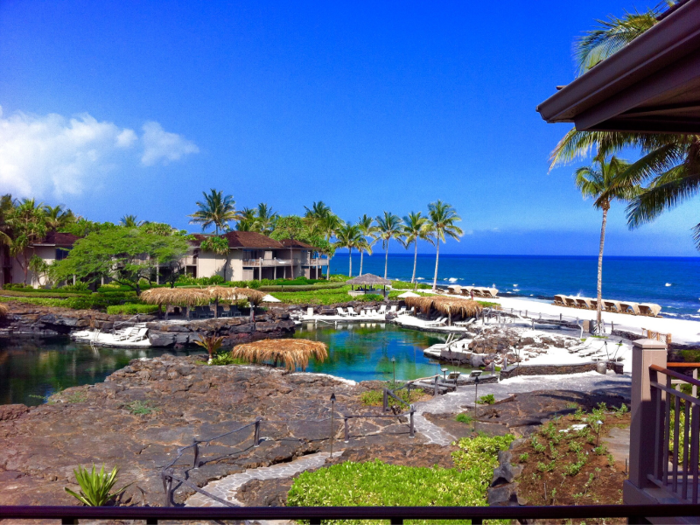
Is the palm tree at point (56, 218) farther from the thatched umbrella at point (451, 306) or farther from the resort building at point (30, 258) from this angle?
the thatched umbrella at point (451, 306)

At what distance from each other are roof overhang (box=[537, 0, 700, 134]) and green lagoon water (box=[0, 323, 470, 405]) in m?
18.9

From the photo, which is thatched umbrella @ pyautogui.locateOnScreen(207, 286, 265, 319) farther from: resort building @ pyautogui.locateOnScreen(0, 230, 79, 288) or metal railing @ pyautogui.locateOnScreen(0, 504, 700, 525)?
metal railing @ pyautogui.locateOnScreen(0, 504, 700, 525)

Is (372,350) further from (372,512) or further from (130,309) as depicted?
(372,512)

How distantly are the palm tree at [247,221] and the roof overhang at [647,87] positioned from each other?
6695 cm

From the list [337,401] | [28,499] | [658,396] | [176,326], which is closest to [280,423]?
[337,401]

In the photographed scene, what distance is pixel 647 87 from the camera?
2.62 metres

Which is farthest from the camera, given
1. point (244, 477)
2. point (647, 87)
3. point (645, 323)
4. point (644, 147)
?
point (645, 323)

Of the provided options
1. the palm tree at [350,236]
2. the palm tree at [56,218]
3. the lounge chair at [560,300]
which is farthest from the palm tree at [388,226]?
the palm tree at [56,218]

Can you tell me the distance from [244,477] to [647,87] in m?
9.51

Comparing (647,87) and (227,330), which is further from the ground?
(647,87)

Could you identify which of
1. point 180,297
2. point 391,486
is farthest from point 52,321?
point 391,486

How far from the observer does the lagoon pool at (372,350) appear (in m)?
22.5

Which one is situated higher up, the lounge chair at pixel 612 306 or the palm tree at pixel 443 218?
the palm tree at pixel 443 218

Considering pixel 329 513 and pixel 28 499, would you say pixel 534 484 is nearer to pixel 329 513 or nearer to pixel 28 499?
pixel 329 513
